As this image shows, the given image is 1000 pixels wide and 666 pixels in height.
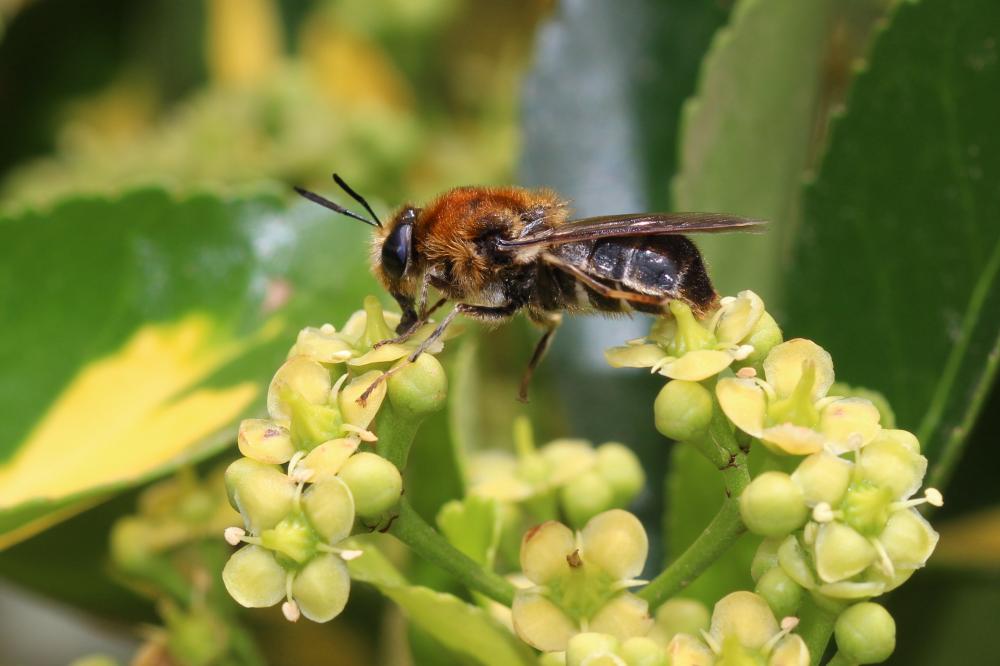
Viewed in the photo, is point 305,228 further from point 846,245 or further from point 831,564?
point 831,564

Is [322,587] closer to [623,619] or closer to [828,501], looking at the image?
[623,619]

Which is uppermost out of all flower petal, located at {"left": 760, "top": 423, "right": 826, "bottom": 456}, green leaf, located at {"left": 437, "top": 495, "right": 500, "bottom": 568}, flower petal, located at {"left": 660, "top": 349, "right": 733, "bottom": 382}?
flower petal, located at {"left": 660, "top": 349, "right": 733, "bottom": 382}

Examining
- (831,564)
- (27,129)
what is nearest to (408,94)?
(27,129)

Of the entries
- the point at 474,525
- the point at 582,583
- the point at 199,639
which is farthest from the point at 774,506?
the point at 199,639

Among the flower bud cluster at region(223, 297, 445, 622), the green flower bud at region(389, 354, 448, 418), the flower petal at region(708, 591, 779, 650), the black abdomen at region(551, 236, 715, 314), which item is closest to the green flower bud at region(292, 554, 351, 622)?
the flower bud cluster at region(223, 297, 445, 622)

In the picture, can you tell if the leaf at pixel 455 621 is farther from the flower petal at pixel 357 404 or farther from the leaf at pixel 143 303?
the leaf at pixel 143 303

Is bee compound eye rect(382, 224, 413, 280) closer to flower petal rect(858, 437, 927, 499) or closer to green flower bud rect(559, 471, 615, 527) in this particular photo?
green flower bud rect(559, 471, 615, 527)
